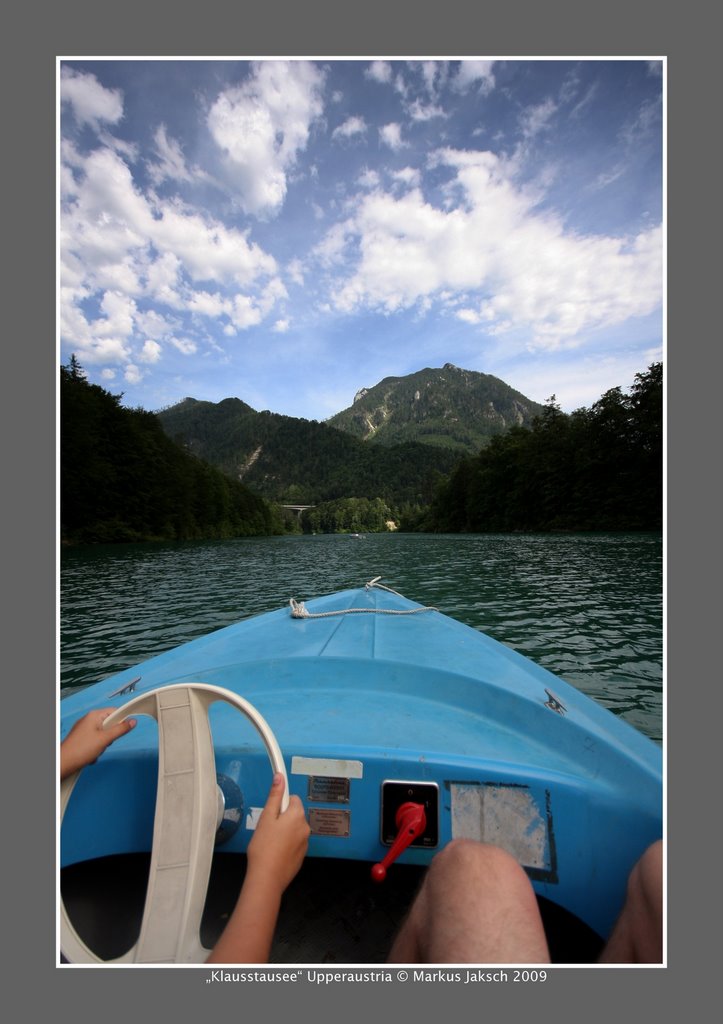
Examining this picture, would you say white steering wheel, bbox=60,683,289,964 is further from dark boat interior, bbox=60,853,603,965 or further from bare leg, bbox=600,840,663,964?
bare leg, bbox=600,840,663,964

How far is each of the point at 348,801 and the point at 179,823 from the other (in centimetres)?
56

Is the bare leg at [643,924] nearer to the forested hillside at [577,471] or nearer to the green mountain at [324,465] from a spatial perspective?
the forested hillside at [577,471]

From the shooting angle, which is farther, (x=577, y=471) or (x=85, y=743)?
(x=577, y=471)


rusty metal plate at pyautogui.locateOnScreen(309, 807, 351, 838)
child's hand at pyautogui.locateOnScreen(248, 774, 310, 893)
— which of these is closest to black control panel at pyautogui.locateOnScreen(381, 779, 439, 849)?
A: rusty metal plate at pyautogui.locateOnScreen(309, 807, 351, 838)

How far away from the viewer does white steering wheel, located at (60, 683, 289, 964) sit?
112 cm

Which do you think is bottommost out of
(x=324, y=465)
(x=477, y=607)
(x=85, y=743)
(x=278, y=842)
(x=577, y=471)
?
(x=477, y=607)

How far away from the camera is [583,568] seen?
1318 centimetres

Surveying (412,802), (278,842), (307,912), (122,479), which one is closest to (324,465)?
(122,479)

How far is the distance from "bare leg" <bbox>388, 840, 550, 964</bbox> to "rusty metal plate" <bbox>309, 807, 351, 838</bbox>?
0.37m

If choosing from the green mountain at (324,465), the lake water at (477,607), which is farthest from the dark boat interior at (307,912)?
the green mountain at (324,465)

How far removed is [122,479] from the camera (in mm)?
35781

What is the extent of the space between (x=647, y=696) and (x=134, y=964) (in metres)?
4.56

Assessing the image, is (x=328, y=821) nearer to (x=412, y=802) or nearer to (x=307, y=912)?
(x=412, y=802)

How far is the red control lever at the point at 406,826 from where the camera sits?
1.25 meters
